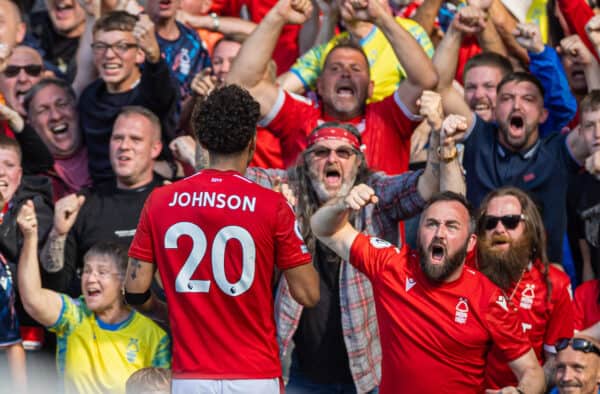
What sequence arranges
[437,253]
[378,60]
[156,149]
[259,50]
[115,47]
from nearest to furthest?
[437,253], [259,50], [156,149], [115,47], [378,60]

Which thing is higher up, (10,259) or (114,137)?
(114,137)

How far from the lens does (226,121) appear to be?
608 cm

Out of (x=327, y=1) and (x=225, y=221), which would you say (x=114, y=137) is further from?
(x=225, y=221)

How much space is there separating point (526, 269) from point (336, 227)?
1341mm

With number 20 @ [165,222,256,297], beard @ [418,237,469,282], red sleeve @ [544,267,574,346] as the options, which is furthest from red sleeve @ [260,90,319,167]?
number 20 @ [165,222,256,297]

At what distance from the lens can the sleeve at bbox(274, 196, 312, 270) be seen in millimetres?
6082

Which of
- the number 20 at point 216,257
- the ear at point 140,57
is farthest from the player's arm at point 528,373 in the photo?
the ear at point 140,57

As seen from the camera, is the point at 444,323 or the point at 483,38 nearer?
the point at 444,323

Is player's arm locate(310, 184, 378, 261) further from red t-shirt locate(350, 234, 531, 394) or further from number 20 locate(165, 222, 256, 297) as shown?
number 20 locate(165, 222, 256, 297)

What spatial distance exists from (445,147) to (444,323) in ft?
3.35

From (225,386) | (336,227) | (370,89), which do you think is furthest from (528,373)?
(370,89)

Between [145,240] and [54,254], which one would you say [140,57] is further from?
[145,240]

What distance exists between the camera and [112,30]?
9.47 metres

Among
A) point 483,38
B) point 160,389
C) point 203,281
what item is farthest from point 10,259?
point 483,38
